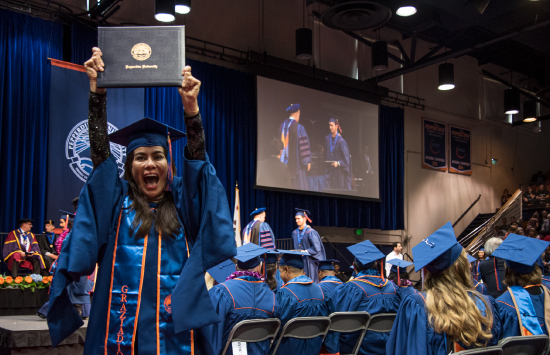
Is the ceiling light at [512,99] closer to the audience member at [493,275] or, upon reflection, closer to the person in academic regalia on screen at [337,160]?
the person in academic regalia on screen at [337,160]

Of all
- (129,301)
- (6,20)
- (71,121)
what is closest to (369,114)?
(71,121)

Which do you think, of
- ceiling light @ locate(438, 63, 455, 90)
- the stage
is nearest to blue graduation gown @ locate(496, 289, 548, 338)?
the stage

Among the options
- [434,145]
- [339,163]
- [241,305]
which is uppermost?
[434,145]

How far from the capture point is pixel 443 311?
252 cm

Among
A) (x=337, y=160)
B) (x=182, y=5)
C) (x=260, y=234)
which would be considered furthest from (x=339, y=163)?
(x=182, y=5)

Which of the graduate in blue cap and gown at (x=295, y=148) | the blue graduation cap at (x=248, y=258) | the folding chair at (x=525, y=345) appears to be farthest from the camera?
the graduate in blue cap and gown at (x=295, y=148)

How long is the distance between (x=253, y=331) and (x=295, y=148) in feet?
32.6

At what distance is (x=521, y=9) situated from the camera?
1249 centimetres

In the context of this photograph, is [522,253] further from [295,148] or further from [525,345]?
[295,148]

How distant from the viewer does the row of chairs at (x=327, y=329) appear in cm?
254

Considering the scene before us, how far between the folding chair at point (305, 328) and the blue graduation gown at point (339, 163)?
33.3 feet

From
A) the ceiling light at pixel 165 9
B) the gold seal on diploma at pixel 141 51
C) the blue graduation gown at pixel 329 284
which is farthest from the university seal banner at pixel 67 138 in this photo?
the gold seal on diploma at pixel 141 51

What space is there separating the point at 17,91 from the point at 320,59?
317 inches

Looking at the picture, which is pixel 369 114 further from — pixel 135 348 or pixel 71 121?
pixel 135 348
